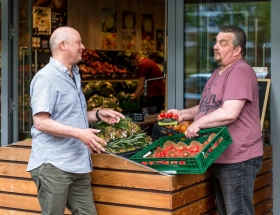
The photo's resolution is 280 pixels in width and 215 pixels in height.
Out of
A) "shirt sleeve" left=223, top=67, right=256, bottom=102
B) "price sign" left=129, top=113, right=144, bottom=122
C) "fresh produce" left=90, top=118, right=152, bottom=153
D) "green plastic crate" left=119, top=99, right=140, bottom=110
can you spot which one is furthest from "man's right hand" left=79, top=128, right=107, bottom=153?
"green plastic crate" left=119, top=99, right=140, bottom=110

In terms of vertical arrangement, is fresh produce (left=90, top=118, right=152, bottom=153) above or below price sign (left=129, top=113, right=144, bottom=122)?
below

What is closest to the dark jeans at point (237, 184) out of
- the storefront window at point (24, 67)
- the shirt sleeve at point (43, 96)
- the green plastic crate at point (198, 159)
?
the green plastic crate at point (198, 159)

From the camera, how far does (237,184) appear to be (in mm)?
4984

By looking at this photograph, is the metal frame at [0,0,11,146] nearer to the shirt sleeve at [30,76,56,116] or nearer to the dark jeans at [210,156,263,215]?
the shirt sleeve at [30,76,56,116]

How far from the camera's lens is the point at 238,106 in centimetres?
482

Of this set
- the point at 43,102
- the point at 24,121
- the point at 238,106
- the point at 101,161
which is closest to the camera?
the point at 43,102

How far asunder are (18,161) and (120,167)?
0.98 metres

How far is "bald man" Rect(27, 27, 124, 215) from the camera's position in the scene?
4.52 metres

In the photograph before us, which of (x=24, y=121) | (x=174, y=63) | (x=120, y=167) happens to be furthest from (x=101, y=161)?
(x=24, y=121)

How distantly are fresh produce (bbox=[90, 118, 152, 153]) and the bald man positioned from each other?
25.2 inches

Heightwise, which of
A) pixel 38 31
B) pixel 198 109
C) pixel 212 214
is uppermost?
pixel 38 31

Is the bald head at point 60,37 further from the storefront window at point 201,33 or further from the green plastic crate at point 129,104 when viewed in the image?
the green plastic crate at point 129,104

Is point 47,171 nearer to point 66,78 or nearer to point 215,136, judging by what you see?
point 66,78

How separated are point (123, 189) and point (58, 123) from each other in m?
0.94
